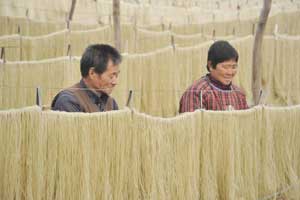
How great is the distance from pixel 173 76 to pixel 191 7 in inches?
466

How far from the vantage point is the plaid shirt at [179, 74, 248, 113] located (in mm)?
4242

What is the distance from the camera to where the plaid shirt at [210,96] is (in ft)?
13.9

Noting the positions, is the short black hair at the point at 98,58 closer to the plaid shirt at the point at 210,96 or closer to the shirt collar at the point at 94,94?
the shirt collar at the point at 94,94

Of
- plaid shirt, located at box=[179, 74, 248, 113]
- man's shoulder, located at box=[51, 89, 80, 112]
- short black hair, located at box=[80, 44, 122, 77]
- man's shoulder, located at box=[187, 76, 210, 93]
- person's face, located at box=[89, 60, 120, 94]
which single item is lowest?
plaid shirt, located at box=[179, 74, 248, 113]

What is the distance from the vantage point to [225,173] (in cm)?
429

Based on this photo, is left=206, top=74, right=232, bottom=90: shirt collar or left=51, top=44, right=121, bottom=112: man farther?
left=206, top=74, right=232, bottom=90: shirt collar

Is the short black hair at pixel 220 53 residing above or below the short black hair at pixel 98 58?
below

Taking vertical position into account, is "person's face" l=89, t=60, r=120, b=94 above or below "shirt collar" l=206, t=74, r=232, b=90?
above

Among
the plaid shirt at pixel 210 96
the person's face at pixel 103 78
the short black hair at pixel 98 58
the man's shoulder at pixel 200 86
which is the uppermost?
the short black hair at pixel 98 58

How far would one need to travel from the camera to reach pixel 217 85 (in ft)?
14.2

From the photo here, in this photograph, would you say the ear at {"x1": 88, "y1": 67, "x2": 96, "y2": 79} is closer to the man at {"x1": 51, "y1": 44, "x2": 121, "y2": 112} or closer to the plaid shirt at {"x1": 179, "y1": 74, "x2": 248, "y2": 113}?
the man at {"x1": 51, "y1": 44, "x2": 121, "y2": 112}

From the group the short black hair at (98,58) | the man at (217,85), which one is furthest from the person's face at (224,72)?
the short black hair at (98,58)

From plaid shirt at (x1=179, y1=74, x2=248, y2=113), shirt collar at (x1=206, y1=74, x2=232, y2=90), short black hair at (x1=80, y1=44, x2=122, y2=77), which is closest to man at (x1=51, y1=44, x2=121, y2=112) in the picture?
short black hair at (x1=80, y1=44, x2=122, y2=77)

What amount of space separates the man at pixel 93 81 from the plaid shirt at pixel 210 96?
860 mm
